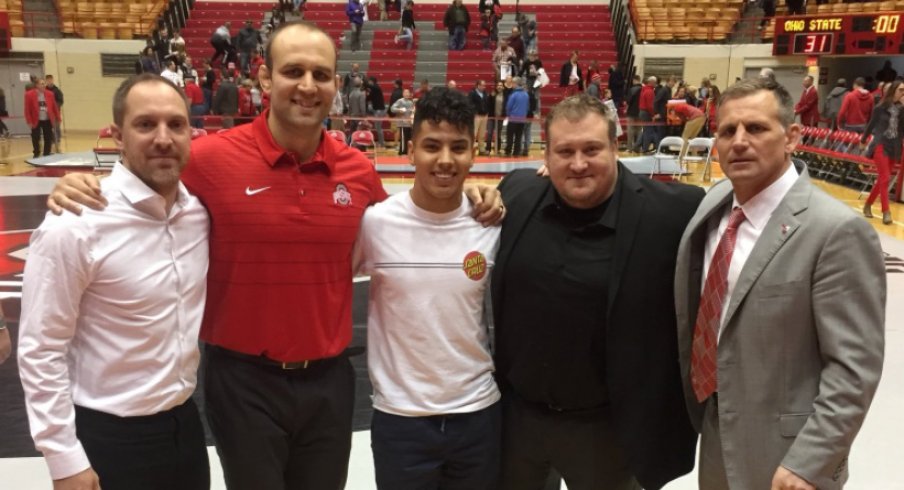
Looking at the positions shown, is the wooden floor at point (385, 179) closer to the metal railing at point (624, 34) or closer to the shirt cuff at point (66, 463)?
→ the shirt cuff at point (66, 463)

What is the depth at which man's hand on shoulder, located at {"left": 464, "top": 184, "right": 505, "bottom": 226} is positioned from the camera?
2.46 metres

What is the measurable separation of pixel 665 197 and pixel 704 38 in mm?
21819

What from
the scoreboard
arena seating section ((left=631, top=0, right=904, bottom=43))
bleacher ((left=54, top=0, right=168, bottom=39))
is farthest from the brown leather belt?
bleacher ((left=54, top=0, right=168, bottom=39))

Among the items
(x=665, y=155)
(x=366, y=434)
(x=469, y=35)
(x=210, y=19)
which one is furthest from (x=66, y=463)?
(x=210, y=19)

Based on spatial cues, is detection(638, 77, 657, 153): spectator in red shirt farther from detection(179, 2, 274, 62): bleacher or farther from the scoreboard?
detection(179, 2, 274, 62): bleacher

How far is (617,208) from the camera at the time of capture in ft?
7.82

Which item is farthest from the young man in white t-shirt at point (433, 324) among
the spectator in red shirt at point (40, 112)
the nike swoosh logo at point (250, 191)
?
the spectator in red shirt at point (40, 112)

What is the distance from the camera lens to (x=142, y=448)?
2164mm

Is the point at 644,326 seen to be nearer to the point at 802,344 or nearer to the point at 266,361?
the point at 802,344

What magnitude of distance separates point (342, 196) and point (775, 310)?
137cm

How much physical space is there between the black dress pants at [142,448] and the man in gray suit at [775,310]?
1.60 meters

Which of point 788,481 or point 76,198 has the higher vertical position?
point 76,198

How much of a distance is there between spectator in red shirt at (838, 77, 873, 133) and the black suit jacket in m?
14.4

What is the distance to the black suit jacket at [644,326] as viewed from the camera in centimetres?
233
